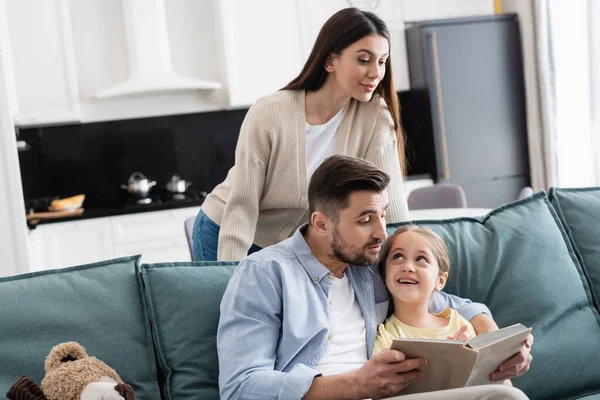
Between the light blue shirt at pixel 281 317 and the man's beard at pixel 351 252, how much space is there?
2.9 inches

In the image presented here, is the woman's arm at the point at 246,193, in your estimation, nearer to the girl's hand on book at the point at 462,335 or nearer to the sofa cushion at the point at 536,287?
the sofa cushion at the point at 536,287

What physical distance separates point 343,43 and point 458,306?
807 mm

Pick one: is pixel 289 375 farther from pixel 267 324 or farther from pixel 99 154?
pixel 99 154

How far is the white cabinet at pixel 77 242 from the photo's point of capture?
498 cm

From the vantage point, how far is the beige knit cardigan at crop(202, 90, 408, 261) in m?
2.43

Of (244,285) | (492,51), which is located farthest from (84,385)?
(492,51)

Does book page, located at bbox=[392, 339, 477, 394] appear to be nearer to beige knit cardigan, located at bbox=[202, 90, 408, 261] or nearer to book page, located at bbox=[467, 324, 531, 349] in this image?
book page, located at bbox=[467, 324, 531, 349]

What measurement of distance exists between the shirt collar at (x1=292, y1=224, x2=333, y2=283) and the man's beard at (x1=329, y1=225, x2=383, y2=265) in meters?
0.06

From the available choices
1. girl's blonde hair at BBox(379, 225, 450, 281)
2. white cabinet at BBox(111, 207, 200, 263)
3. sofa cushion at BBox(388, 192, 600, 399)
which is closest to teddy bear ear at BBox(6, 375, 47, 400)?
girl's blonde hair at BBox(379, 225, 450, 281)

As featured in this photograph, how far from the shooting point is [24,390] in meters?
1.76

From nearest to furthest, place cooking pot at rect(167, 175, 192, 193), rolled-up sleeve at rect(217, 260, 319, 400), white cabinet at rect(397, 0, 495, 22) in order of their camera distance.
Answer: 1. rolled-up sleeve at rect(217, 260, 319, 400)
2. cooking pot at rect(167, 175, 192, 193)
3. white cabinet at rect(397, 0, 495, 22)

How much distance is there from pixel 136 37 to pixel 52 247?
144cm

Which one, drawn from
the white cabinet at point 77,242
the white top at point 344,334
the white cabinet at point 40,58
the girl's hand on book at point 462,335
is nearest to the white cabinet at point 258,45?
the white cabinet at point 40,58

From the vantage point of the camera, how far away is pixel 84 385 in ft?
5.82
